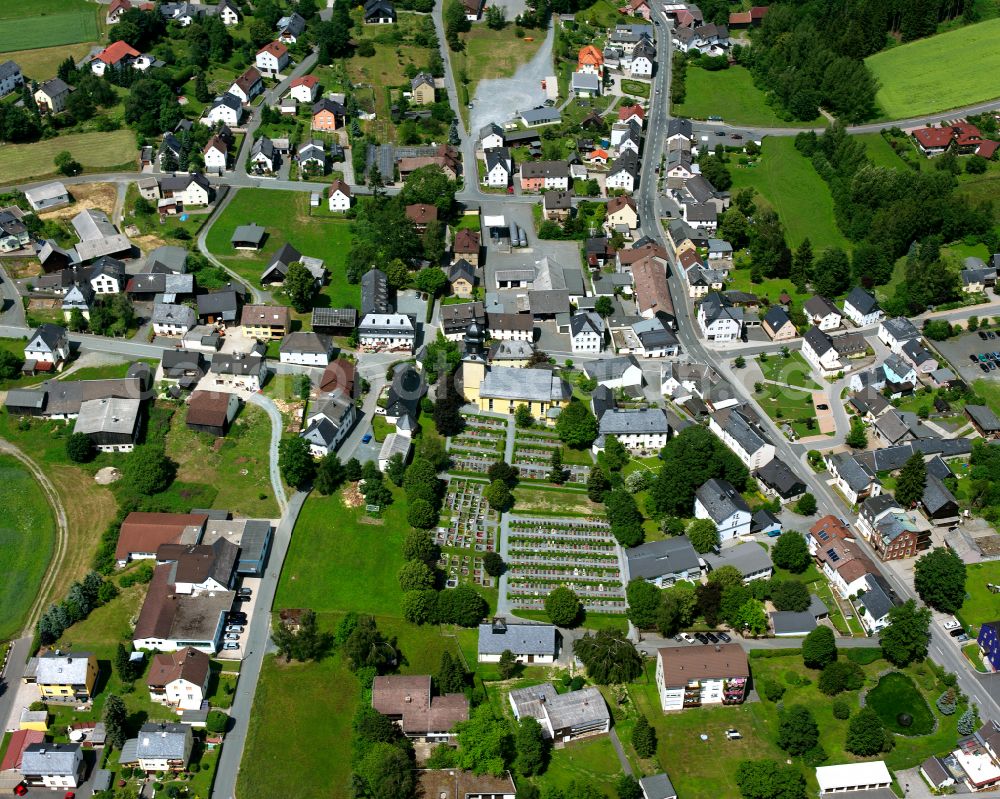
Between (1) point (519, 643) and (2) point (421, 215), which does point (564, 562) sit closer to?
(1) point (519, 643)

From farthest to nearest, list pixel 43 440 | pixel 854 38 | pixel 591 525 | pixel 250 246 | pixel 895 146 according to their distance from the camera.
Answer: pixel 854 38, pixel 895 146, pixel 250 246, pixel 43 440, pixel 591 525

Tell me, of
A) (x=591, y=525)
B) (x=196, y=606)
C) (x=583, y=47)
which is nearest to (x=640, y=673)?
(x=591, y=525)

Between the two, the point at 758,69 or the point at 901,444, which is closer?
the point at 901,444

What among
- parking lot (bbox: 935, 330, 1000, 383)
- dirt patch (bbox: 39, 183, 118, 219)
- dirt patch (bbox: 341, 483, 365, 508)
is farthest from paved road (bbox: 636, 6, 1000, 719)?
dirt patch (bbox: 39, 183, 118, 219)

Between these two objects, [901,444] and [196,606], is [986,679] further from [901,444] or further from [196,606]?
[196,606]

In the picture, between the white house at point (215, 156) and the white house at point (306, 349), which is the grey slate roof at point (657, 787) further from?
the white house at point (215, 156)

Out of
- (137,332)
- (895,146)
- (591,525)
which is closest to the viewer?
(591,525)
